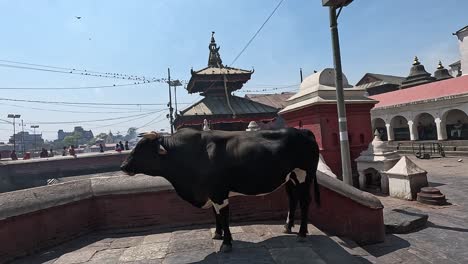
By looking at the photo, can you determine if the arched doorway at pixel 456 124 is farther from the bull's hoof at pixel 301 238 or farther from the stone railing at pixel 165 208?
the bull's hoof at pixel 301 238

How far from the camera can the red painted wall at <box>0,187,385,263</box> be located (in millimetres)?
5328

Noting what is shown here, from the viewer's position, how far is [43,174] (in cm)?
2853

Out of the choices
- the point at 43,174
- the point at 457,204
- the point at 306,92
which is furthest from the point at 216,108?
the point at 43,174

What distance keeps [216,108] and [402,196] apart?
1389 centimetres

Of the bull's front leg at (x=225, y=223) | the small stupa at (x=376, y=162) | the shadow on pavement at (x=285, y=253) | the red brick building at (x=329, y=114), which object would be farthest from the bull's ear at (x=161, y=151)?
the small stupa at (x=376, y=162)

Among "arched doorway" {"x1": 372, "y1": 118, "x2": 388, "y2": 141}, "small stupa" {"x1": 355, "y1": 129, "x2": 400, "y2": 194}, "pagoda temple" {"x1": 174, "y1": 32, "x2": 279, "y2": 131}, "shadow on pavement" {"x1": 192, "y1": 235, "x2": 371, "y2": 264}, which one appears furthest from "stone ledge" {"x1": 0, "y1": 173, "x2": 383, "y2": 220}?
"arched doorway" {"x1": 372, "y1": 118, "x2": 388, "y2": 141}

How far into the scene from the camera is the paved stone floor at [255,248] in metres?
4.08

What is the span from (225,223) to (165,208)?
67.9 inches

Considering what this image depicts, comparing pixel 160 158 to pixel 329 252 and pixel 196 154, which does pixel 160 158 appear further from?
pixel 329 252

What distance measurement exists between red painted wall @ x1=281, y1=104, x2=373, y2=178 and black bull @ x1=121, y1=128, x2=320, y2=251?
648cm

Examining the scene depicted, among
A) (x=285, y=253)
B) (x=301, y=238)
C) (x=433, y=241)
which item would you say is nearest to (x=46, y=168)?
(x=301, y=238)

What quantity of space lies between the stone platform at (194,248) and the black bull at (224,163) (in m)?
0.28

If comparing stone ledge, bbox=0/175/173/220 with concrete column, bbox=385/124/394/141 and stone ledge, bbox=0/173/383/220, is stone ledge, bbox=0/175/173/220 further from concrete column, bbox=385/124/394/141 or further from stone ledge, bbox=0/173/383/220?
concrete column, bbox=385/124/394/141

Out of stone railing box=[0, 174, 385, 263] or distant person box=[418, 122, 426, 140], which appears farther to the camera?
distant person box=[418, 122, 426, 140]
